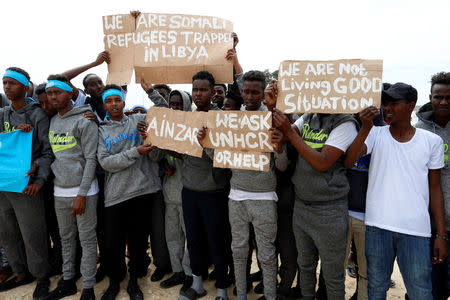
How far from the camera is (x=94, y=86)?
4.57 m

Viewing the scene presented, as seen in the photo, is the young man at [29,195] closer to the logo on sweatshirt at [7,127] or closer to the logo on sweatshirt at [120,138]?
the logo on sweatshirt at [7,127]

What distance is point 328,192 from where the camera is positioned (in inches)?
99.0

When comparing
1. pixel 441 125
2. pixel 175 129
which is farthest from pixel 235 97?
pixel 441 125

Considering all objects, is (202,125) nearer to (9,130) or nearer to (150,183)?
(150,183)

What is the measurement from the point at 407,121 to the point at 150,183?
2.99 m

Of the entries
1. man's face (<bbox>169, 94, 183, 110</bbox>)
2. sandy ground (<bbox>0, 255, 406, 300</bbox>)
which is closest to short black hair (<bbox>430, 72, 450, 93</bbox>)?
sandy ground (<bbox>0, 255, 406, 300</bbox>)

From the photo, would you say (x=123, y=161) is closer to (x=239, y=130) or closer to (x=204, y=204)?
(x=204, y=204)

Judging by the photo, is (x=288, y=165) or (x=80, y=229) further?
(x=80, y=229)

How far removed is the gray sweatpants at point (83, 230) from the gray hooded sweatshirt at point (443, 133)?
3950 millimetres

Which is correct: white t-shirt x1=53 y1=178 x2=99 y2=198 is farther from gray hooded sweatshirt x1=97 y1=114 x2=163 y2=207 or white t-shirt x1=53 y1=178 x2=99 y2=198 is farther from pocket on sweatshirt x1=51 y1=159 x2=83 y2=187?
gray hooded sweatshirt x1=97 y1=114 x2=163 y2=207

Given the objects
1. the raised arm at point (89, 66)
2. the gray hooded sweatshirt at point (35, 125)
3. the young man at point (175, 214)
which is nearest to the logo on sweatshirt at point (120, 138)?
the young man at point (175, 214)

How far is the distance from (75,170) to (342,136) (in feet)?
10.2

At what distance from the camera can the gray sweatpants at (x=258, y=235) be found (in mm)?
2943

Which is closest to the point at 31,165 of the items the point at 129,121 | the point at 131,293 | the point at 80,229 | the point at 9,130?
the point at 9,130
